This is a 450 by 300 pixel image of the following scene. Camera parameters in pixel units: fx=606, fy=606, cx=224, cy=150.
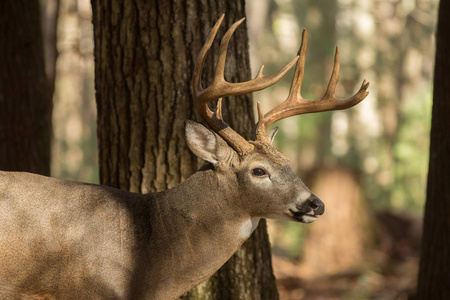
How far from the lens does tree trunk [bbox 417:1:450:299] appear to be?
630 centimetres

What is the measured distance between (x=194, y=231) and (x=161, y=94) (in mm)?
1542

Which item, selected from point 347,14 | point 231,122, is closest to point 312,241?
point 347,14

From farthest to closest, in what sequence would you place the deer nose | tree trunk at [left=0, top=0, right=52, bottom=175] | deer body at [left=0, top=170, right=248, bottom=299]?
tree trunk at [left=0, top=0, right=52, bottom=175] < the deer nose < deer body at [left=0, top=170, right=248, bottom=299]

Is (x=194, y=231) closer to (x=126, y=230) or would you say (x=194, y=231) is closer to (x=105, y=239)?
(x=126, y=230)

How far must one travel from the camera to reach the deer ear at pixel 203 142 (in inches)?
178

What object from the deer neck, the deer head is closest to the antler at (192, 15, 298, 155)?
the deer head

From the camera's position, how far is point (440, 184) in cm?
633

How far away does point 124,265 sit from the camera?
4.13m

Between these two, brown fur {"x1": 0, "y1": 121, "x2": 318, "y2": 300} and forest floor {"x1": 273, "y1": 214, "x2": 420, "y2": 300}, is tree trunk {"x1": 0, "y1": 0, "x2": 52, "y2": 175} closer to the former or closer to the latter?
brown fur {"x1": 0, "y1": 121, "x2": 318, "y2": 300}

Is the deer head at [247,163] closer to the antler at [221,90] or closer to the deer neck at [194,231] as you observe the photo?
the antler at [221,90]

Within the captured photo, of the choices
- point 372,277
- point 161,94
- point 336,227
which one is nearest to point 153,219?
point 161,94

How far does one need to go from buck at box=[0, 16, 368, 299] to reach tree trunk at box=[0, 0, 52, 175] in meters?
3.50

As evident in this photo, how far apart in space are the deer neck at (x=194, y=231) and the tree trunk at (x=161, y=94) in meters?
1.00

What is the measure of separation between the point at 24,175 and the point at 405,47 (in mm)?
21662
